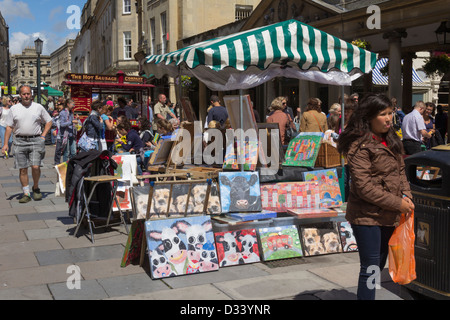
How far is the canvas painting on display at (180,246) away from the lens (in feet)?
17.4

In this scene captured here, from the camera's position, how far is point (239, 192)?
6.29 meters

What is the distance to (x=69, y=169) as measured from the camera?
7250mm

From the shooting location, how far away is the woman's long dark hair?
384 centimetres

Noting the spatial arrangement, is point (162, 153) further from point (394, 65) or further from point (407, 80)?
point (407, 80)

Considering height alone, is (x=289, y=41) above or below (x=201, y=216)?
above

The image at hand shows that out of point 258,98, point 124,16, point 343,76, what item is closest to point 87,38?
point 124,16

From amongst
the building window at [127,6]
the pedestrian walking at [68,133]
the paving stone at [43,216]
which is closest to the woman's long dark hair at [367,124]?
the paving stone at [43,216]

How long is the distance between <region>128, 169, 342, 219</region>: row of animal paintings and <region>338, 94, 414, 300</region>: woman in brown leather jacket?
232 centimetres

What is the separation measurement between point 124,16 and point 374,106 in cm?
4448

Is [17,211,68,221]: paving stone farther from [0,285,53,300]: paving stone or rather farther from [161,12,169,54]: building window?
[161,12,169,54]: building window

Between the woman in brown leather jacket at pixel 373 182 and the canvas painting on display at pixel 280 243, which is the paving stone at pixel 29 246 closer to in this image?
the canvas painting on display at pixel 280 243

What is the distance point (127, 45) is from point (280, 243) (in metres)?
42.4

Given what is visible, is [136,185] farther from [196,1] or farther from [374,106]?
[196,1]

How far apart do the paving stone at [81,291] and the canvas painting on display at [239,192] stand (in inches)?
69.4
